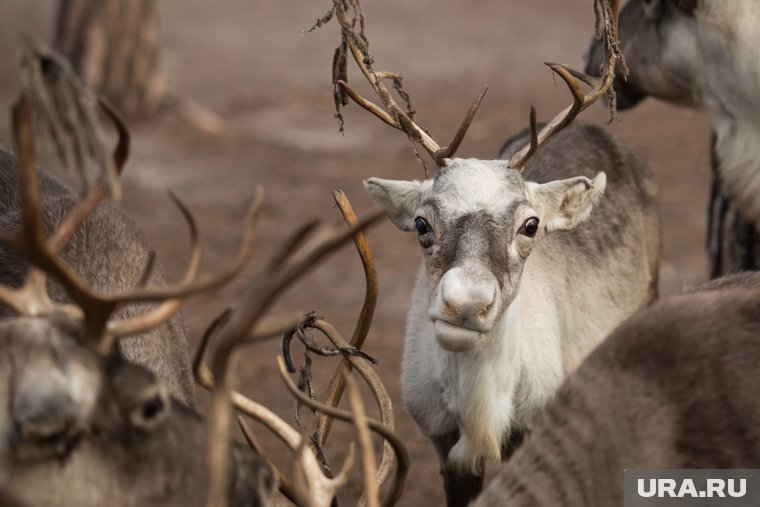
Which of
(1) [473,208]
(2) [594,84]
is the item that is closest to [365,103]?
(1) [473,208]

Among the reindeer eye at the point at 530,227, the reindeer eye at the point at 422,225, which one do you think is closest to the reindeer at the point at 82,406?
the reindeer eye at the point at 422,225

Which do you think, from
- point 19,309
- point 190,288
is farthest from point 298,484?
point 19,309

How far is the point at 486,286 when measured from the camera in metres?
3.67

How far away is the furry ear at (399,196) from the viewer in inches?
170

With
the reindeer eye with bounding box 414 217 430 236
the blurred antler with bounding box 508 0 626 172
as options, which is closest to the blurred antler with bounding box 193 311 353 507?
the reindeer eye with bounding box 414 217 430 236

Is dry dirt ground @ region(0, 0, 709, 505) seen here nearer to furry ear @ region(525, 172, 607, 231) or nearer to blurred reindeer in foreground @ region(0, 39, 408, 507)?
furry ear @ region(525, 172, 607, 231)

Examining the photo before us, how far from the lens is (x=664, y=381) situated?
3008 millimetres

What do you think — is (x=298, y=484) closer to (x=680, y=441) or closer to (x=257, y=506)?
(x=257, y=506)

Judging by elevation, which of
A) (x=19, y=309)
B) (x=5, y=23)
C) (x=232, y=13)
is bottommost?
(x=19, y=309)

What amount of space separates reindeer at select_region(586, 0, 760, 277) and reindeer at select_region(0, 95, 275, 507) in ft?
10.8

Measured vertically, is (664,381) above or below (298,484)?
above

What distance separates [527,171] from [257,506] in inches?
110

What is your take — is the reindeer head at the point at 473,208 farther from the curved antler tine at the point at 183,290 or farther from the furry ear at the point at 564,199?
the curved antler tine at the point at 183,290

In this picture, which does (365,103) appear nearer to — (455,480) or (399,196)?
(399,196)
